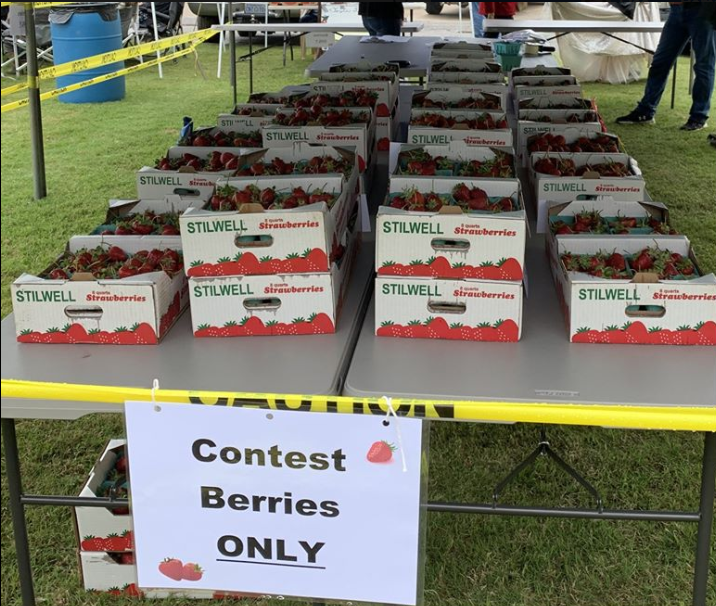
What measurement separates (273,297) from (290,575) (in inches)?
27.9

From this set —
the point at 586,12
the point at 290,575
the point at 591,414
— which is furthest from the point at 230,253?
the point at 586,12

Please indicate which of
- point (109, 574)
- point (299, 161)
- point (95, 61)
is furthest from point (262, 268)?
point (95, 61)

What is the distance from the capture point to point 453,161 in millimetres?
2938

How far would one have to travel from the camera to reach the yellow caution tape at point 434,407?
5.49 feet

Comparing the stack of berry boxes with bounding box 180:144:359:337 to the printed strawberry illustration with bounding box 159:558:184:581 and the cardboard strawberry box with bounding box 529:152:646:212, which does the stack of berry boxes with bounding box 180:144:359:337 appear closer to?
the printed strawberry illustration with bounding box 159:558:184:581

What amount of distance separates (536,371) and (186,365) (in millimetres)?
800

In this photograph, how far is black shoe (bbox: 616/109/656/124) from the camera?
8656 millimetres

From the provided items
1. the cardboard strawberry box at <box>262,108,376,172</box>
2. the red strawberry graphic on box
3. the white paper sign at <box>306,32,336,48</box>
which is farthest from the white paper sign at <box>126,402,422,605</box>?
the white paper sign at <box>306,32,336,48</box>

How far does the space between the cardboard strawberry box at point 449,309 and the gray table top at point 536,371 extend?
3 centimetres

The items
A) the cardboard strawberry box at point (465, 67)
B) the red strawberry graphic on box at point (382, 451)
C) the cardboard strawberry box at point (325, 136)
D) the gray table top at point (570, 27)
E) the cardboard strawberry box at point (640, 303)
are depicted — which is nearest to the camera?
the red strawberry graphic on box at point (382, 451)

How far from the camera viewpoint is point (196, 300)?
2.16 m

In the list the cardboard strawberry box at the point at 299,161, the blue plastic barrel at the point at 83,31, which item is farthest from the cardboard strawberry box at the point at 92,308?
the blue plastic barrel at the point at 83,31

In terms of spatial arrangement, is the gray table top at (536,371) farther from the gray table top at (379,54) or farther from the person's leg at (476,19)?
the person's leg at (476,19)

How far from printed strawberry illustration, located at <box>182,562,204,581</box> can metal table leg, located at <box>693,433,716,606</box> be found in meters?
1.09
